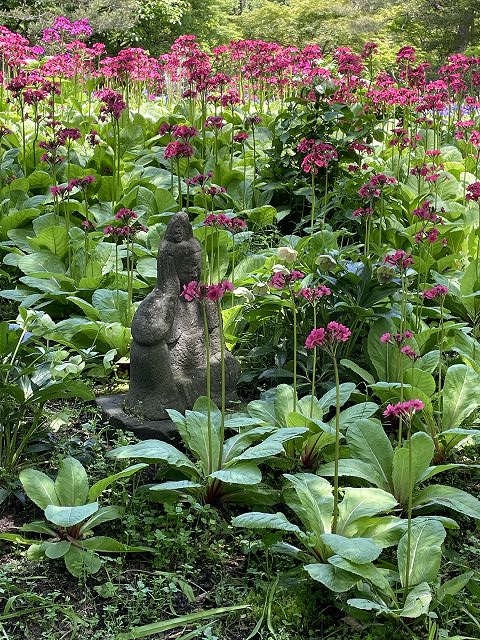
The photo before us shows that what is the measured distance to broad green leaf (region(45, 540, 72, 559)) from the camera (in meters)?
2.88

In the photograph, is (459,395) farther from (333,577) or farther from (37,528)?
(37,528)

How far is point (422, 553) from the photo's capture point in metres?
2.84

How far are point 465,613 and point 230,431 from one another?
133 centimetres

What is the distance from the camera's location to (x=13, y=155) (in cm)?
675

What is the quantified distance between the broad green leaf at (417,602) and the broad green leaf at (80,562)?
1.01 metres

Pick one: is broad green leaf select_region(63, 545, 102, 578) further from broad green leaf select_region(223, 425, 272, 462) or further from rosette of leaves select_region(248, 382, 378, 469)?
rosette of leaves select_region(248, 382, 378, 469)

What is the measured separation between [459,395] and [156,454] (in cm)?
139

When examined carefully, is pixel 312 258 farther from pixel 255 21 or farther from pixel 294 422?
pixel 255 21

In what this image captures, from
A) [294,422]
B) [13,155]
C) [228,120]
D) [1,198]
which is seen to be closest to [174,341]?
[294,422]

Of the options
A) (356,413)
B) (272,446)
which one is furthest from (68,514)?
(356,413)

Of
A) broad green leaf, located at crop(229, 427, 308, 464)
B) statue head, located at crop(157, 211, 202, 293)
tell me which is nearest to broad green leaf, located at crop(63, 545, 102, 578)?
broad green leaf, located at crop(229, 427, 308, 464)

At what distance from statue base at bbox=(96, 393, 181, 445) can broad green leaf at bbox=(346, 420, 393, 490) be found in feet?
2.45

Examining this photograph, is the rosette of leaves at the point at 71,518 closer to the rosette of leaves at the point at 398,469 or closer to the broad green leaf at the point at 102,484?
the broad green leaf at the point at 102,484

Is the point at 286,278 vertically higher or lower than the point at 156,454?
higher
